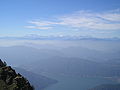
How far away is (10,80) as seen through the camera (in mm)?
29312

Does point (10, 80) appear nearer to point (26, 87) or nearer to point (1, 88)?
point (26, 87)

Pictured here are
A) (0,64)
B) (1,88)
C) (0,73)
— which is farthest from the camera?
(0,64)

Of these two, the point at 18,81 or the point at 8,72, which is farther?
the point at 8,72

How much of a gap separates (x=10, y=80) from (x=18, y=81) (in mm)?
1432

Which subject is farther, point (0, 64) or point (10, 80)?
point (0, 64)

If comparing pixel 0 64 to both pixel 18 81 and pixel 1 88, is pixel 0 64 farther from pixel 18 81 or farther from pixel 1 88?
pixel 1 88

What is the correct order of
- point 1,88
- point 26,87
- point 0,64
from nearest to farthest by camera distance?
point 1,88 → point 26,87 → point 0,64

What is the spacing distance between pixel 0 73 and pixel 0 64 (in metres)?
5.54

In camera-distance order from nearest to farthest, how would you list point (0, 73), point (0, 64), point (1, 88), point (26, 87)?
point (1, 88), point (26, 87), point (0, 73), point (0, 64)

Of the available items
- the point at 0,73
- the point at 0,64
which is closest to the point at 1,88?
the point at 0,73

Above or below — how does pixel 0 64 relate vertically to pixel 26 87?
above

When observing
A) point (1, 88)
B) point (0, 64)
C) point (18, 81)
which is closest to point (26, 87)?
point (18, 81)

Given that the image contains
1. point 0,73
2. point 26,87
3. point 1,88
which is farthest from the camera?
point 0,73

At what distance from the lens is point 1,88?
24594mm
